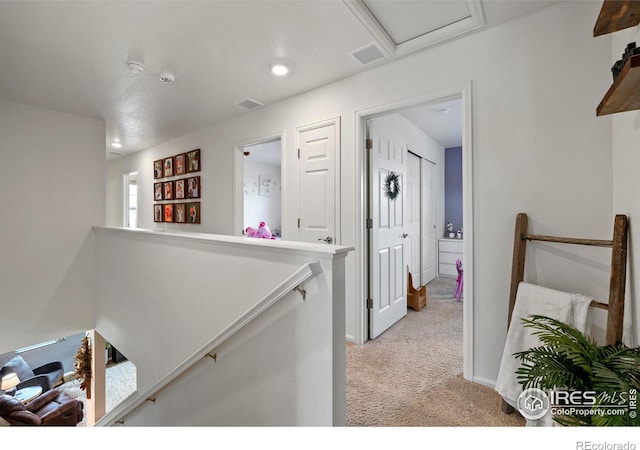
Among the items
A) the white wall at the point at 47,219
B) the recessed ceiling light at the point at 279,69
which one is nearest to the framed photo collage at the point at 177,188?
the white wall at the point at 47,219

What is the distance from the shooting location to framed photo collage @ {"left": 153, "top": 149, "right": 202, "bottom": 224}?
14.1 feet

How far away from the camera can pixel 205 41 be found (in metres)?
2.09

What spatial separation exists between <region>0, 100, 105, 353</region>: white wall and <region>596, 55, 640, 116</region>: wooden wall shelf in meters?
4.76

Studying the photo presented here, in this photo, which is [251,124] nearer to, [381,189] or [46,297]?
[381,189]

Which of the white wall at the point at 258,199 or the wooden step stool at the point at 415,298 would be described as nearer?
the wooden step stool at the point at 415,298

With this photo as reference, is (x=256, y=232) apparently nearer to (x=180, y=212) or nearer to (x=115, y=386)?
(x=180, y=212)

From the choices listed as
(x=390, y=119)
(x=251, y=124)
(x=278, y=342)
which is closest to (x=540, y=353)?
(x=278, y=342)

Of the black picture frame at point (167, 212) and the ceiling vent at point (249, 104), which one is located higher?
the ceiling vent at point (249, 104)

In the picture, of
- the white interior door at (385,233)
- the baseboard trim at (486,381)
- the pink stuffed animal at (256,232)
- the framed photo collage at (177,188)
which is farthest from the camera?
the framed photo collage at (177,188)

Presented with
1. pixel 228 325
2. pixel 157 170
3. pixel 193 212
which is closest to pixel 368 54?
pixel 228 325

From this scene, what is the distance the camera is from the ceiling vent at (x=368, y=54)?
2.17 m

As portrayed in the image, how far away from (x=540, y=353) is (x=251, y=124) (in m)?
3.38

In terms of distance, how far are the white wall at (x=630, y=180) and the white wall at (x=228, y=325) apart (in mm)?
1247

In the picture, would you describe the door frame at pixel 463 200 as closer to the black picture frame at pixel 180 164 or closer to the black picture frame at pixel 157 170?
the black picture frame at pixel 180 164
